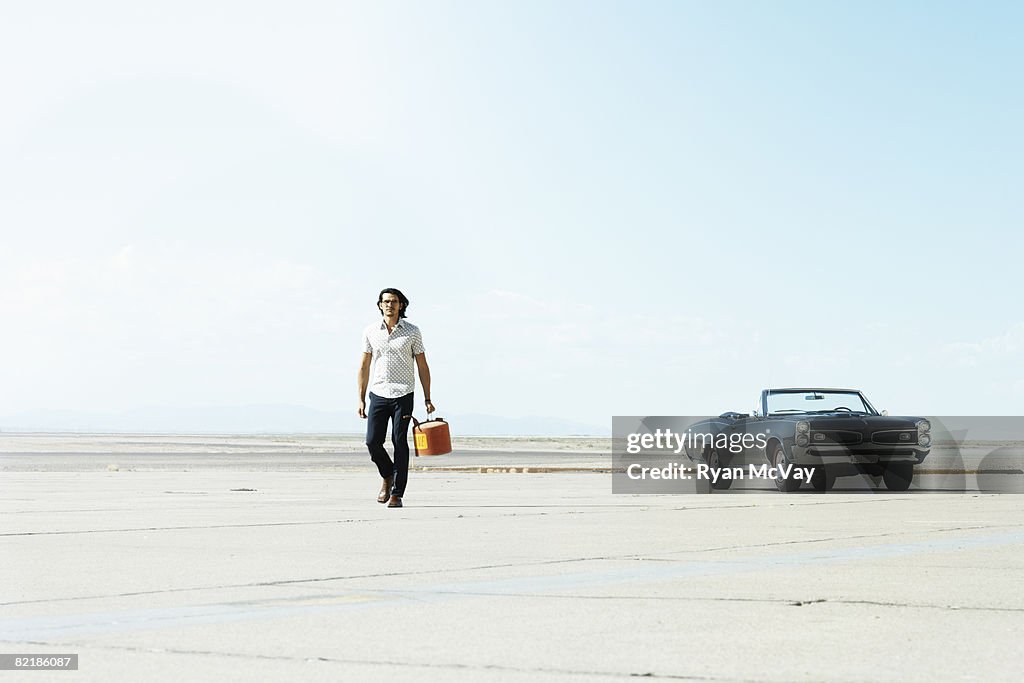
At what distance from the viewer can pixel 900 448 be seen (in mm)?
16375

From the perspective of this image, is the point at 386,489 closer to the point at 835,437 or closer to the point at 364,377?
the point at 364,377

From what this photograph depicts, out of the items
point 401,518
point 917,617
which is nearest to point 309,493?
point 401,518

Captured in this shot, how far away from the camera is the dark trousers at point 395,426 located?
12363mm

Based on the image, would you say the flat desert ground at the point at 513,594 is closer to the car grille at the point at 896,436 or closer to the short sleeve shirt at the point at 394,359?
the short sleeve shirt at the point at 394,359

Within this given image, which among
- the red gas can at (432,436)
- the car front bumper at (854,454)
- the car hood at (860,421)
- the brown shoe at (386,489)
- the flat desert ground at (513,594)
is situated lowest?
the flat desert ground at (513,594)

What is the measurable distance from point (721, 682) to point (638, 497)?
1067 cm

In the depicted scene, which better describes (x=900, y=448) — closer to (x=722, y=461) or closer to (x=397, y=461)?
(x=722, y=461)

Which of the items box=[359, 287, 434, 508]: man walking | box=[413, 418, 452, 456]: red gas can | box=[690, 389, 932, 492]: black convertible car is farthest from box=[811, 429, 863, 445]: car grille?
box=[359, 287, 434, 508]: man walking

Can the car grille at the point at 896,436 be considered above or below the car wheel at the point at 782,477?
above

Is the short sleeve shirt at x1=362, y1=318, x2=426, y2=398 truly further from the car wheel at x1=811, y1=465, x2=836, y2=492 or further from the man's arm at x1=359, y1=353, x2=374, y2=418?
the car wheel at x1=811, y1=465, x2=836, y2=492

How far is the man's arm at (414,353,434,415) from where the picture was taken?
12805mm

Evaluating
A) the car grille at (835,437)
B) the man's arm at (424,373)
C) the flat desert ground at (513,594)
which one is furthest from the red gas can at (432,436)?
→ the car grille at (835,437)

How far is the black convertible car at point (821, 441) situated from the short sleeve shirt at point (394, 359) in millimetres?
5350

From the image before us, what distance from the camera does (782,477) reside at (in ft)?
53.0
